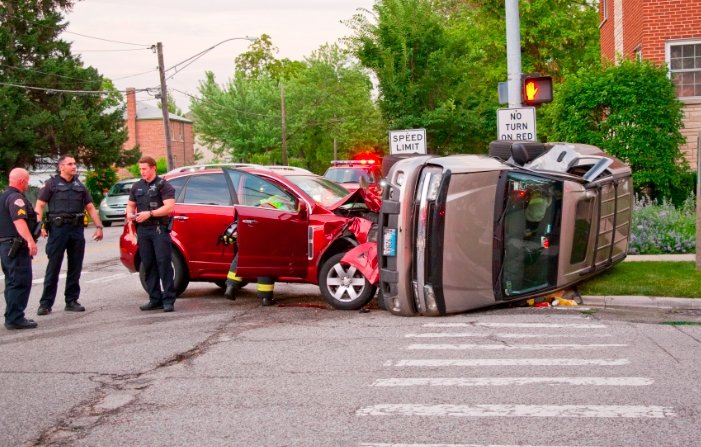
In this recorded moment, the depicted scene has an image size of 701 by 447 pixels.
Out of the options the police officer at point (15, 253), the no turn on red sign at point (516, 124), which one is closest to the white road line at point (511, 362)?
the police officer at point (15, 253)

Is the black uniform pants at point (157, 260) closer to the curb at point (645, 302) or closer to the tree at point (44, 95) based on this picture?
the curb at point (645, 302)

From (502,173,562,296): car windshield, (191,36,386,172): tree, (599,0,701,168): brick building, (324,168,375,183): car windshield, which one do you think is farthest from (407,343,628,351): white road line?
(191,36,386,172): tree

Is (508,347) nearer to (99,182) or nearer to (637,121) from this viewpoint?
(637,121)

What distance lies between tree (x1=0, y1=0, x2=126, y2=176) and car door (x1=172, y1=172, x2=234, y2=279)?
1379 inches

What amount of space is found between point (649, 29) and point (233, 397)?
17.0 metres

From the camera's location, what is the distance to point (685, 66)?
68.5ft

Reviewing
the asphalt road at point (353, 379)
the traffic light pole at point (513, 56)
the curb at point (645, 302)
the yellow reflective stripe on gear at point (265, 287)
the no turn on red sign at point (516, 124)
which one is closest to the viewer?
the asphalt road at point (353, 379)

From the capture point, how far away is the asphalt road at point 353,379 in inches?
226

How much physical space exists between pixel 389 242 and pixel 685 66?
1348 centimetres

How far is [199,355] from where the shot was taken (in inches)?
332

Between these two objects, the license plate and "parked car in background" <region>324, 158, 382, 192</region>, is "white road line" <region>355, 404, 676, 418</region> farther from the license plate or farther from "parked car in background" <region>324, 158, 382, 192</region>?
"parked car in background" <region>324, 158, 382, 192</region>

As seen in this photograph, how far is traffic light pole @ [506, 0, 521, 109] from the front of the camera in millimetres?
15281

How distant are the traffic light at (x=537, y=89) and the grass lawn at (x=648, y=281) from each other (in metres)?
3.28

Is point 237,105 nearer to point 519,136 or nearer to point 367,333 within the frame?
point 519,136
